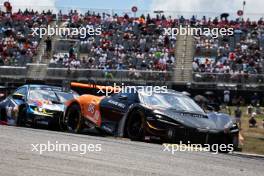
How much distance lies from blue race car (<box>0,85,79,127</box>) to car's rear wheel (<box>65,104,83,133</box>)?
87 cm

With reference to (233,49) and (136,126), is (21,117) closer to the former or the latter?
(136,126)

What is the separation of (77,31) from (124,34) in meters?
2.95

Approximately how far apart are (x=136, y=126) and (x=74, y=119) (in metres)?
2.61

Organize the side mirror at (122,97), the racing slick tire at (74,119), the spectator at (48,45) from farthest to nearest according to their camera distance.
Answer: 1. the spectator at (48,45)
2. the racing slick tire at (74,119)
3. the side mirror at (122,97)

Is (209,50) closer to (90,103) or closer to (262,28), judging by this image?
(262,28)

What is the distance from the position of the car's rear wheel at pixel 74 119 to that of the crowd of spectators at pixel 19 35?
65.4 ft

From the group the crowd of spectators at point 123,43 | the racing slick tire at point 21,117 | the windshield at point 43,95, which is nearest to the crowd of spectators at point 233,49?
the crowd of spectators at point 123,43

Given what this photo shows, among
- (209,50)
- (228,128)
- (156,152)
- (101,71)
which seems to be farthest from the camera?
(209,50)

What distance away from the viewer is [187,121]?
41.9 feet

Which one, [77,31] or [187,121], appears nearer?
[187,121]

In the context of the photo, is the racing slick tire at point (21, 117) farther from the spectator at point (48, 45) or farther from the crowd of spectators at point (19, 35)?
the spectator at point (48, 45)

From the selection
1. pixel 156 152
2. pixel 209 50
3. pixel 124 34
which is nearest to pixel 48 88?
pixel 156 152

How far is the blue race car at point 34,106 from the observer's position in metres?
16.4

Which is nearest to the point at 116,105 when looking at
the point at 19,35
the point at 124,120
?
the point at 124,120
